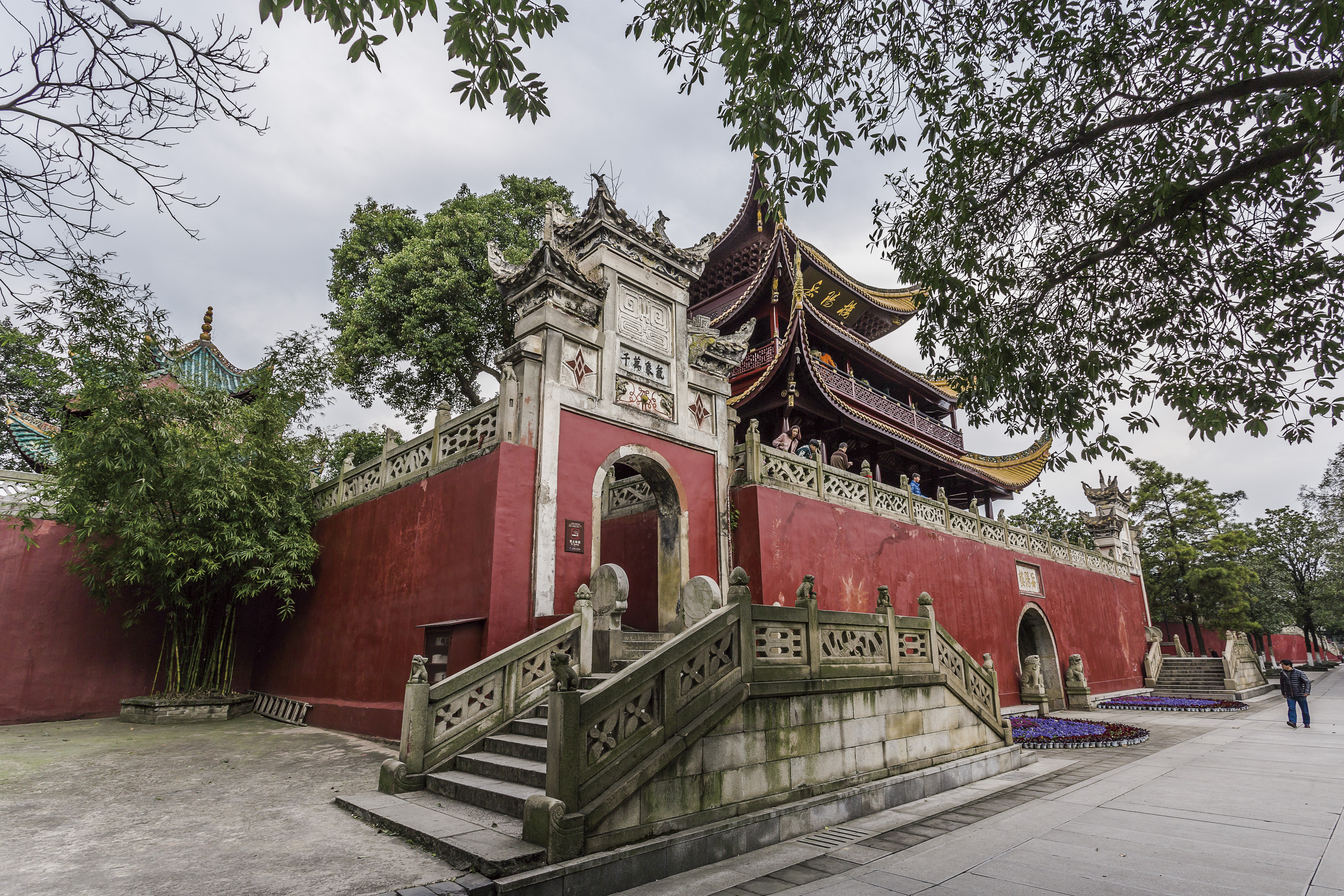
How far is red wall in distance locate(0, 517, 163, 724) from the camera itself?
9906mm

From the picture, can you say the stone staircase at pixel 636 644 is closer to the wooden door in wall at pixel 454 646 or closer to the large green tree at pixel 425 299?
the wooden door in wall at pixel 454 646

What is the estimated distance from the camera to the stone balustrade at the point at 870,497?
1064 cm

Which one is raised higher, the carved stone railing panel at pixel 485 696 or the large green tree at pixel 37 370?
the large green tree at pixel 37 370

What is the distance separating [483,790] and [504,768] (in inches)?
9.5

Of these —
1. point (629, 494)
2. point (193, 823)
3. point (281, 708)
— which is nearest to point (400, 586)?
point (281, 708)

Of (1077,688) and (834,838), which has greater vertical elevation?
(1077,688)

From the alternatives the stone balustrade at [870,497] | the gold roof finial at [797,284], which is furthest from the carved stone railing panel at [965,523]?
the gold roof finial at [797,284]

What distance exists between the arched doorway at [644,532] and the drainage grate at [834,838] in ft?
11.7

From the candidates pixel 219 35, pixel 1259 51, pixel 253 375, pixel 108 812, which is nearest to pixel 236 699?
pixel 253 375

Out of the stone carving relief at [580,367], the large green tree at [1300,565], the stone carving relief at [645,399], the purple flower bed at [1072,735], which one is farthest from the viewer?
the large green tree at [1300,565]

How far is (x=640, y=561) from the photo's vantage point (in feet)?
34.7

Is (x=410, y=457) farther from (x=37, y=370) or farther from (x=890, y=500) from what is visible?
(x=890, y=500)

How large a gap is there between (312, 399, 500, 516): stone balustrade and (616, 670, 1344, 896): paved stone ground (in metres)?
5.52

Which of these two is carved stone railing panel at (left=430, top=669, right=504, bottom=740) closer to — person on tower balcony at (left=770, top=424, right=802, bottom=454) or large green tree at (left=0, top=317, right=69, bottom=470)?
large green tree at (left=0, top=317, right=69, bottom=470)
